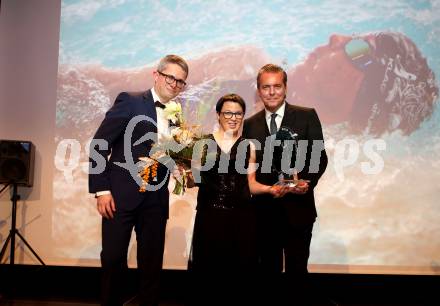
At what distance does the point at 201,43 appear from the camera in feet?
13.8

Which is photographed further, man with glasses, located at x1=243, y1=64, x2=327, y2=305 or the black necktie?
the black necktie

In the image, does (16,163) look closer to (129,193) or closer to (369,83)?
(129,193)

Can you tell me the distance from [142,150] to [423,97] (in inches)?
116

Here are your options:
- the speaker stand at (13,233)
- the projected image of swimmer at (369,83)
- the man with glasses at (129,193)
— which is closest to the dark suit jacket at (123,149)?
the man with glasses at (129,193)

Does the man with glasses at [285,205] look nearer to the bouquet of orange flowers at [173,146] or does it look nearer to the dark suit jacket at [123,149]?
the bouquet of orange flowers at [173,146]

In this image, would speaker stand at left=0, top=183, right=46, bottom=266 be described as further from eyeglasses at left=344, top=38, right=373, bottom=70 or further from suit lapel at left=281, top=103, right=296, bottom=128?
eyeglasses at left=344, top=38, right=373, bottom=70

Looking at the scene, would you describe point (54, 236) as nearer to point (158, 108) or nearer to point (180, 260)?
point (180, 260)

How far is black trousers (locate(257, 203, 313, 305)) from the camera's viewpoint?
303 cm

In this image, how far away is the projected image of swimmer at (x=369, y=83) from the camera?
4090 mm

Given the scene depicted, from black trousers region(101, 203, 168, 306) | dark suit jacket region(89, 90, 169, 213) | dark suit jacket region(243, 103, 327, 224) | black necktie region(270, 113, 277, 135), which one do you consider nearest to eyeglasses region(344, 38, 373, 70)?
dark suit jacket region(243, 103, 327, 224)

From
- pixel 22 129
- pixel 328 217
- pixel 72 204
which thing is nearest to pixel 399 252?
pixel 328 217

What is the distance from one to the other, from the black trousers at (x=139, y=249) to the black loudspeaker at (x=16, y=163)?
1.67 meters

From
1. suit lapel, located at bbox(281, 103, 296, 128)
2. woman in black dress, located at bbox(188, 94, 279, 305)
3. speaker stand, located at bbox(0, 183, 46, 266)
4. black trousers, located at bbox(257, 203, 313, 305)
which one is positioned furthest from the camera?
speaker stand, located at bbox(0, 183, 46, 266)

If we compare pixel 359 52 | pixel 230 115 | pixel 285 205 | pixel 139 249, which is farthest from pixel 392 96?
pixel 139 249
